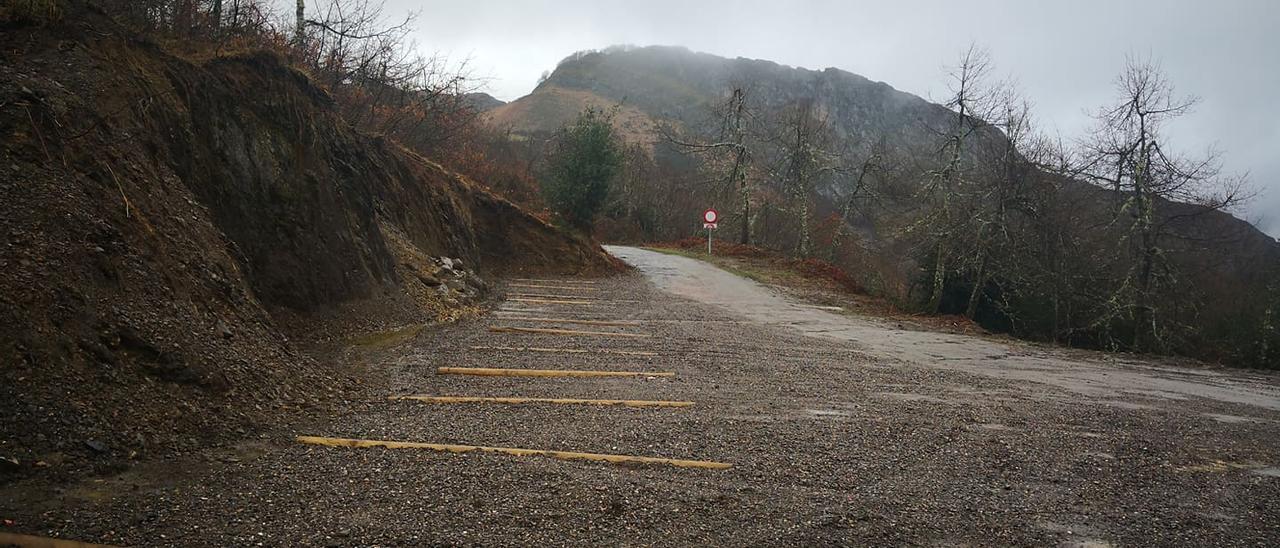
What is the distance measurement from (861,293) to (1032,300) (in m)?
Result: 4.69

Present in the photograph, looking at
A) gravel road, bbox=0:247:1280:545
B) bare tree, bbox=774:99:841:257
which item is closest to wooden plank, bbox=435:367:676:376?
gravel road, bbox=0:247:1280:545

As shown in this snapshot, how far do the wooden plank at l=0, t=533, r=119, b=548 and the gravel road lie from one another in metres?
0.09

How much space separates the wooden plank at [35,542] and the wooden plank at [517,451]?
178 cm

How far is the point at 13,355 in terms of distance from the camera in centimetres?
384

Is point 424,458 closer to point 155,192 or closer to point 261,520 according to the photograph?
point 261,520

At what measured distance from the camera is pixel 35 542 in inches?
117

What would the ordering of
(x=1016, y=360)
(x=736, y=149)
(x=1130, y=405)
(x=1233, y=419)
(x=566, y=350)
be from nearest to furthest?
(x=1233, y=419) → (x=1130, y=405) → (x=566, y=350) → (x=1016, y=360) → (x=736, y=149)

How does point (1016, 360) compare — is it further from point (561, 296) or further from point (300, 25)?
point (300, 25)

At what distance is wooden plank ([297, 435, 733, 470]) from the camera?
482 cm

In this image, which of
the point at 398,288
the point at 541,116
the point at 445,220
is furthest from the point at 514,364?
the point at 541,116

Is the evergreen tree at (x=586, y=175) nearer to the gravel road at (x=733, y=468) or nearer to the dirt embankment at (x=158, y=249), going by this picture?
the dirt embankment at (x=158, y=249)

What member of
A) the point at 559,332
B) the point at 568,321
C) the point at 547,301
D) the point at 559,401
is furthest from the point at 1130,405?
the point at 547,301

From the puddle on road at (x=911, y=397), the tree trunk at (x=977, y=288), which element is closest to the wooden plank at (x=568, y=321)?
the puddle on road at (x=911, y=397)

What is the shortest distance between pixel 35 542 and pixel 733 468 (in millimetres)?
3722
